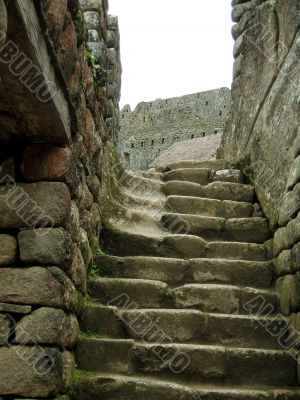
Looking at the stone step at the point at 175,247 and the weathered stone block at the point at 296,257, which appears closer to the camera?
the weathered stone block at the point at 296,257

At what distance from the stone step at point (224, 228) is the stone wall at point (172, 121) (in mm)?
21557

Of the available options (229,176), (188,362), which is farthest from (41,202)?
(229,176)

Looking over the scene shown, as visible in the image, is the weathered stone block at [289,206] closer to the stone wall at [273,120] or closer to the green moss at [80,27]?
the stone wall at [273,120]

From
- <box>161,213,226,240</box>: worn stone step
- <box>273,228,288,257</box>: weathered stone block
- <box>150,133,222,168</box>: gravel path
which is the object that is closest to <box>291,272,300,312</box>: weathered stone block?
<box>273,228,288,257</box>: weathered stone block

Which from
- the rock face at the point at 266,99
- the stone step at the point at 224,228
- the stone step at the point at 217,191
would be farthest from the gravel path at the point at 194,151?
the stone step at the point at 224,228

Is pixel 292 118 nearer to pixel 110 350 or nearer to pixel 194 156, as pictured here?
pixel 110 350

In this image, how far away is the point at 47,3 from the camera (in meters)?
2.27

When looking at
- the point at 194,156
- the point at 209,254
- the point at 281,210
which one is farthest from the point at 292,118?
the point at 194,156

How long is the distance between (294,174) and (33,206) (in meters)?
2.09

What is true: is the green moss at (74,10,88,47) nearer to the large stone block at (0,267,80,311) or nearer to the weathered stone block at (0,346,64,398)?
the large stone block at (0,267,80,311)

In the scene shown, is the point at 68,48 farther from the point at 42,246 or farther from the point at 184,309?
the point at 184,309

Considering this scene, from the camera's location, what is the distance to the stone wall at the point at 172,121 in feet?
91.4

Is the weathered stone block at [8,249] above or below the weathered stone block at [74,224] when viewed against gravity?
below

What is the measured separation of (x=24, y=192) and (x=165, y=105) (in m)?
28.3
